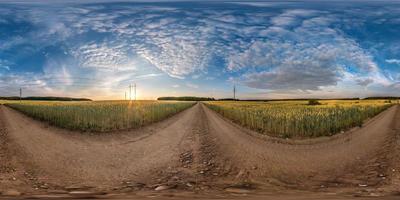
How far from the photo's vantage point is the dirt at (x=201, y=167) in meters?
9.16

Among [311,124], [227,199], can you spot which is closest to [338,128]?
[311,124]

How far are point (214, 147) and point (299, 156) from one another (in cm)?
354

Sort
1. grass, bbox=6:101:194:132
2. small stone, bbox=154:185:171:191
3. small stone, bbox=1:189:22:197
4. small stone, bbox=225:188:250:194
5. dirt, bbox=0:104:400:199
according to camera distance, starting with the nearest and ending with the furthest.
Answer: small stone, bbox=1:189:22:197, small stone, bbox=225:188:250:194, dirt, bbox=0:104:400:199, small stone, bbox=154:185:171:191, grass, bbox=6:101:194:132

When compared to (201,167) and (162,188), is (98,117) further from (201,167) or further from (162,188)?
(162,188)

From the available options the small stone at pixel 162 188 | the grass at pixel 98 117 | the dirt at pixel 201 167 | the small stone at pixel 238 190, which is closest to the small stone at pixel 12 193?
the dirt at pixel 201 167

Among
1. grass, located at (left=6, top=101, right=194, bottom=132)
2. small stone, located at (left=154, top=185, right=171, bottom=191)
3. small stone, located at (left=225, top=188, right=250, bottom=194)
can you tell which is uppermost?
grass, located at (left=6, top=101, right=194, bottom=132)

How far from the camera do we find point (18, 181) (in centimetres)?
1046

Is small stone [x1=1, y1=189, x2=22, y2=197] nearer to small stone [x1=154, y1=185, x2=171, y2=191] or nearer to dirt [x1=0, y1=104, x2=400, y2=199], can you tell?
dirt [x1=0, y1=104, x2=400, y2=199]

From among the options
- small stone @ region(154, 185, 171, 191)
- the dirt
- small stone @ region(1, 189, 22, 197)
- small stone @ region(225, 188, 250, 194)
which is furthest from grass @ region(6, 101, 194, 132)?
small stone @ region(225, 188, 250, 194)

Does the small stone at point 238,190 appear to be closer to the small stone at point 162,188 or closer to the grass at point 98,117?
the small stone at point 162,188

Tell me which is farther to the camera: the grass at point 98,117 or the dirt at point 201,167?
the grass at point 98,117

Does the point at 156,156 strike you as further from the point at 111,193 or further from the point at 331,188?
the point at 331,188

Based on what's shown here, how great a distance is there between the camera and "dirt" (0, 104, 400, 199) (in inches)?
361

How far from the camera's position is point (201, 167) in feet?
41.0
